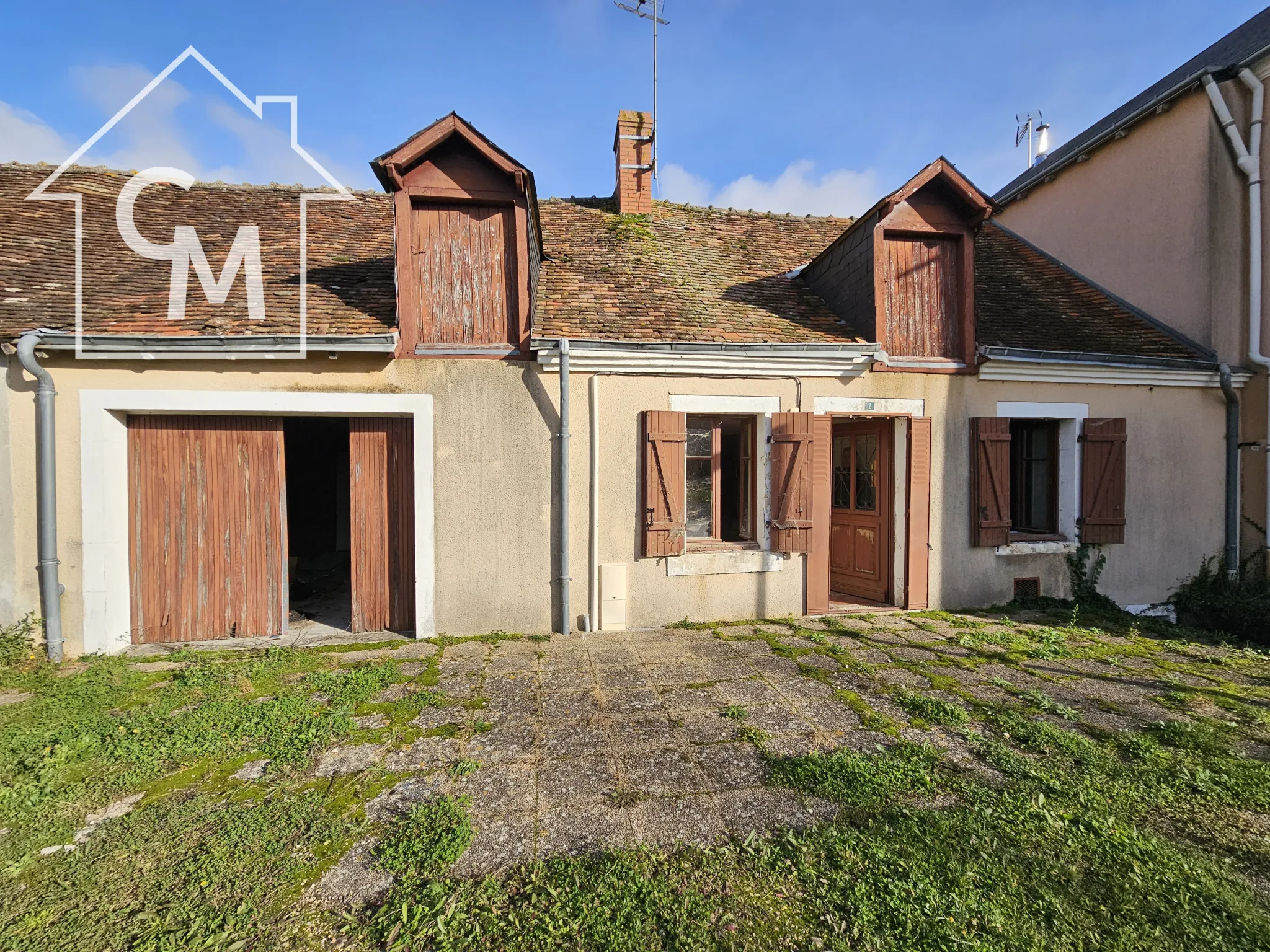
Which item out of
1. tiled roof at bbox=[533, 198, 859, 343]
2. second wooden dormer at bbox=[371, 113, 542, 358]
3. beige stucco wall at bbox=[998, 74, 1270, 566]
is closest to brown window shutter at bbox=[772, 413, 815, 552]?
tiled roof at bbox=[533, 198, 859, 343]

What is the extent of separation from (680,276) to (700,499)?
328 centimetres

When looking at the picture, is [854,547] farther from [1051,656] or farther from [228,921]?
[228,921]

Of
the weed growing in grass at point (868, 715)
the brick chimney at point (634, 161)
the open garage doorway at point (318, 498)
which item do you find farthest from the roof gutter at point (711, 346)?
the open garage doorway at point (318, 498)

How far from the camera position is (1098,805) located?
2820 mm

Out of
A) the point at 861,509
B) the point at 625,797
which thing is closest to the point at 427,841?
the point at 625,797

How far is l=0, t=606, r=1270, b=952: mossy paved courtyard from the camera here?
212 cm

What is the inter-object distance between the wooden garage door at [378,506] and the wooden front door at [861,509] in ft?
16.5

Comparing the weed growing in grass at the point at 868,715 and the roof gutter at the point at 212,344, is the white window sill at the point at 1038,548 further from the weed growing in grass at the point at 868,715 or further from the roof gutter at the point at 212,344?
the roof gutter at the point at 212,344

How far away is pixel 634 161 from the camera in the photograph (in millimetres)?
8633

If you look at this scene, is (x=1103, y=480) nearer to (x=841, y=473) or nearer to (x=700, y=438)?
(x=841, y=473)

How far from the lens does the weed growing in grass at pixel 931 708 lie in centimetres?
379

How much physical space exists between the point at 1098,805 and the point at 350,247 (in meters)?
9.07

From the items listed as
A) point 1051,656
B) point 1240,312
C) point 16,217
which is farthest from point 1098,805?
point 16,217

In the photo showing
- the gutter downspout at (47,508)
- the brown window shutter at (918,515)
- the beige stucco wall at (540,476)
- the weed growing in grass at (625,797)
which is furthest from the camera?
the brown window shutter at (918,515)
